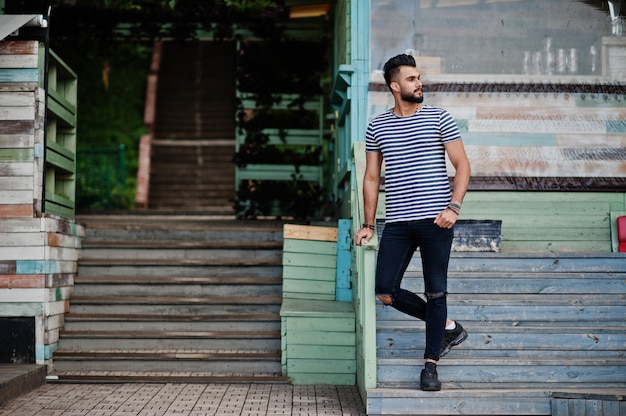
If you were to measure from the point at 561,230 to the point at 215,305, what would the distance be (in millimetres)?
3269

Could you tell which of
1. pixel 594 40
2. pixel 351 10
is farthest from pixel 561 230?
pixel 351 10

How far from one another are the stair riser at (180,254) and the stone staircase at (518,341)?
2225mm

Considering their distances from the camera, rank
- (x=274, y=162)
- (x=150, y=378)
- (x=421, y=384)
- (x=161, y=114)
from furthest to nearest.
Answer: (x=161, y=114)
(x=274, y=162)
(x=150, y=378)
(x=421, y=384)

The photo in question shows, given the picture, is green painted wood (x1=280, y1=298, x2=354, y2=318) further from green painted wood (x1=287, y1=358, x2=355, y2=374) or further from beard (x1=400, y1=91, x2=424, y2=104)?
beard (x1=400, y1=91, x2=424, y2=104)

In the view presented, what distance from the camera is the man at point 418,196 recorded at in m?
5.13

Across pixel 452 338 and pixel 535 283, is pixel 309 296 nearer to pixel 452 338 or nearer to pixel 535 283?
pixel 535 283

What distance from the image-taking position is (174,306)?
7688 mm

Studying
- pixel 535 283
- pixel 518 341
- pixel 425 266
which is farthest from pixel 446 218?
pixel 535 283

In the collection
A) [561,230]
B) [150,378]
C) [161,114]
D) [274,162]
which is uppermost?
[161,114]

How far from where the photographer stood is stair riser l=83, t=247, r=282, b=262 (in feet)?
27.3

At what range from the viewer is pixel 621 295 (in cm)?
628

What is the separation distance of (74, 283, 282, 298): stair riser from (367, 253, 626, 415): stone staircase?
190cm

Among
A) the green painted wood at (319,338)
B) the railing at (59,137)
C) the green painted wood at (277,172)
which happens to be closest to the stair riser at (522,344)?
the green painted wood at (319,338)

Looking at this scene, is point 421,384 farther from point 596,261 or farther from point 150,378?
point 150,378
